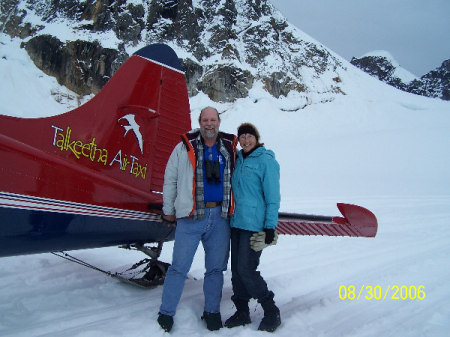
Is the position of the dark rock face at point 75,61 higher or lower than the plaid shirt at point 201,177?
higher

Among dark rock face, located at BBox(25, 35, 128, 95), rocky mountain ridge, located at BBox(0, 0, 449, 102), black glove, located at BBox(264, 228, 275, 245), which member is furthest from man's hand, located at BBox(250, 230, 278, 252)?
dark rock face, located at BBox(25, 35, 128, 95)

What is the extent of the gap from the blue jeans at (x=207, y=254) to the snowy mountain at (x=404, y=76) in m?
99.5

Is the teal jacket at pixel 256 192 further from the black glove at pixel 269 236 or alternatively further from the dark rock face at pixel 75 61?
the dark rock face at pixel 75 61

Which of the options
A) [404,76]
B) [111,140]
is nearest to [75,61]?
[111,140]

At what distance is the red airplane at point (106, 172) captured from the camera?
7.50ft

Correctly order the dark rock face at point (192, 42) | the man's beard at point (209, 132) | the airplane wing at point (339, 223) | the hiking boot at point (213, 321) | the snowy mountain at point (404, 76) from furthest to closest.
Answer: the snowy mountain at point (404, 76)
the dark rock face at point (192, 42)
the airplane wing at point (339, 223)
the man's beard at point (209, 132)
the hiking boot at point (213, 321)

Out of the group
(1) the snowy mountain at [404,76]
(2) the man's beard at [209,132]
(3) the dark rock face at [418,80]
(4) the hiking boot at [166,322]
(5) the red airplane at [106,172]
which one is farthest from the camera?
(1) the snowy mountain at [404,76]

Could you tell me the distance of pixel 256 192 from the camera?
270 centimetres

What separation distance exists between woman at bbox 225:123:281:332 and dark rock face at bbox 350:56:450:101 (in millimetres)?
99530

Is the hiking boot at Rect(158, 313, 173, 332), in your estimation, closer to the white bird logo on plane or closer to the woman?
the woman

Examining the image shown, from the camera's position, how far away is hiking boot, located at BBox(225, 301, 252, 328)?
8.89ft

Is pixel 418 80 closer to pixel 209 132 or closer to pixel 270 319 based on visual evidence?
pixel 209 132

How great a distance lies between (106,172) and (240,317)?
71.0 inches
